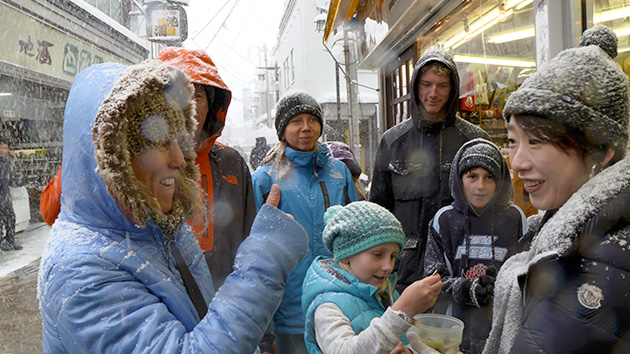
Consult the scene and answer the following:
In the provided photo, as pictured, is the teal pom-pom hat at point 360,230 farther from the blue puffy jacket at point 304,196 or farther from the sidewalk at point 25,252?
the sidewalk at point 25,252

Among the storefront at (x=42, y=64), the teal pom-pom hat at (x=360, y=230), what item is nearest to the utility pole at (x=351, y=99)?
the storefront at (x=42, y=64)

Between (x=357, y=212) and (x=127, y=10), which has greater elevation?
(x=127, y=10)

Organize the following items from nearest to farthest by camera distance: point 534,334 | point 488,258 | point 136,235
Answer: point 534,334
point 136,235
point 488,258

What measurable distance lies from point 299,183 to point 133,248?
1794 millimetres

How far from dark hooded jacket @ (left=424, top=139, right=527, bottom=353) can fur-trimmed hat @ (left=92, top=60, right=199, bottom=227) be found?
5.20 ft

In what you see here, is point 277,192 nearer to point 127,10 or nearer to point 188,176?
point 188,176

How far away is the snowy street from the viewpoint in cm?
493

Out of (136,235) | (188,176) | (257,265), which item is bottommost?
(257,265)

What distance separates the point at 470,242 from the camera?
234 centimetres

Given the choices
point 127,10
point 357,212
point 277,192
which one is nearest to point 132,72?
point 277,192

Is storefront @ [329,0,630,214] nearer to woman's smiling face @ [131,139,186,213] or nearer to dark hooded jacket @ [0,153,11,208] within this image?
woman's smiling face @ [131,139,186,213]

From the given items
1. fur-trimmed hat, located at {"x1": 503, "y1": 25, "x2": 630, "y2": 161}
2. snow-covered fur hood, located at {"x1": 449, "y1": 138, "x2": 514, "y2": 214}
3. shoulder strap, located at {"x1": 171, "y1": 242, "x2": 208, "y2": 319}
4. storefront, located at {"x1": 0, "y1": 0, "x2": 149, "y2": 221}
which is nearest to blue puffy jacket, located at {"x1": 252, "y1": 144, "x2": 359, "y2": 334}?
snow-covered fur hood, located at {"x1": 449, "y1": 138, "x2": 514, "y2": 214}

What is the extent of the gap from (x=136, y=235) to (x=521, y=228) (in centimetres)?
198

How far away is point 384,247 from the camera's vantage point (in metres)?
1.89
